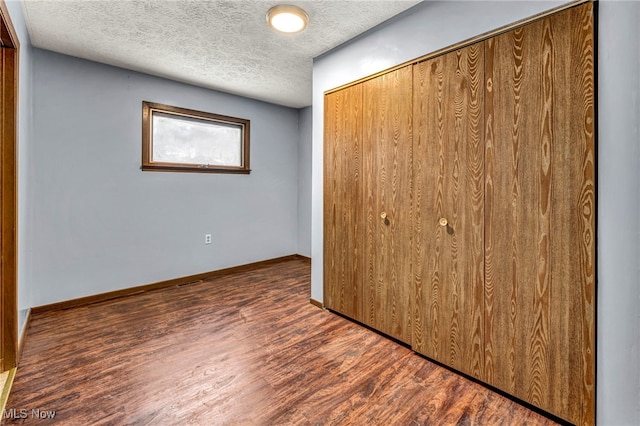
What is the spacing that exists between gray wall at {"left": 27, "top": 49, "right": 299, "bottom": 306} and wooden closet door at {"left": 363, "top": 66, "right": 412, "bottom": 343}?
91.4 inches

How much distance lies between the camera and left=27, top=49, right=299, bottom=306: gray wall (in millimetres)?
2797

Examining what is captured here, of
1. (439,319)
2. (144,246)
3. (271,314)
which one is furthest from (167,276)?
(439,319)

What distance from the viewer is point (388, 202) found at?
226cm

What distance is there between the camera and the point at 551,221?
1.49 m

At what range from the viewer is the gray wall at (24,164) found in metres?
2.08

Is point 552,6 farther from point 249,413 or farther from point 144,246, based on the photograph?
point 144,246

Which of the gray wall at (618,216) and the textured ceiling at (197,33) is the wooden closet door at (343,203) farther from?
the gray wall at (618,216)

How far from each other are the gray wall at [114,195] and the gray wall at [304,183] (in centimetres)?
76

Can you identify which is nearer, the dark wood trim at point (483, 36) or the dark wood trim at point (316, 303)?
the dark wood trim at point (483, 36)

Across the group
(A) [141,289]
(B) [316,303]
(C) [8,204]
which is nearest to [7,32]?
(C) [8,204]

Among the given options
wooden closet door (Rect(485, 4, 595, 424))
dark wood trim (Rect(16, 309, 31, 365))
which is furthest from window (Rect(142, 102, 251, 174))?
wooden closet door (Rect(485, 4, 595, 424))
